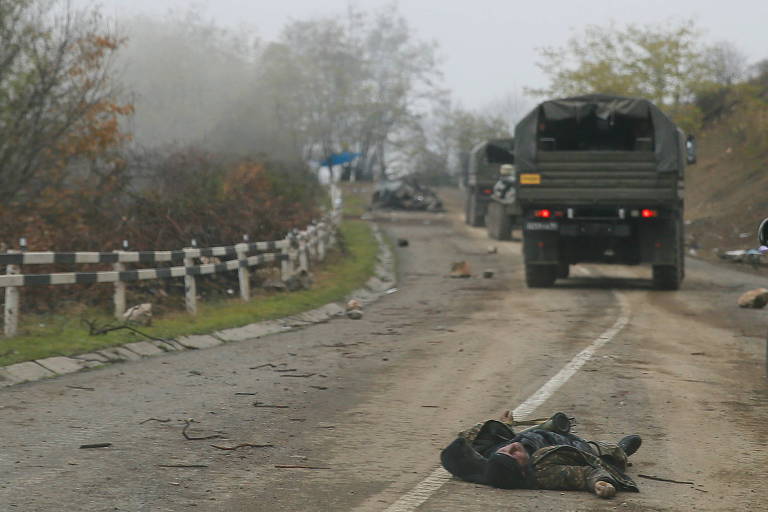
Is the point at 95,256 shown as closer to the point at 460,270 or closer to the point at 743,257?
the point at 460,270

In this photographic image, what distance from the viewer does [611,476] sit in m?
6.18

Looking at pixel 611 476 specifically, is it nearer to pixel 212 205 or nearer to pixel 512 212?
pixel 212 205

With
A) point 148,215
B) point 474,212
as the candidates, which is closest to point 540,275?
point 148,215

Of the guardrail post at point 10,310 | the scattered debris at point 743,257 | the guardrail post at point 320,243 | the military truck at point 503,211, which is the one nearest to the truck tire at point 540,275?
the guardrail post at point 320,243

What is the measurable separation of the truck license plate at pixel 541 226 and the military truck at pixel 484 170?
2002 cm

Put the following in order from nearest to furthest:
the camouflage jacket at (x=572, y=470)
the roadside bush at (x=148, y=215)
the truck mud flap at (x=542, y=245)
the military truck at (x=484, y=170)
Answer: the camouflage jacket at (x=572, y=470) → the roadside bush at (x=148, y=215) → the truck mud flap at (x=542, y=245) → the military truck at (x=484, y=170)

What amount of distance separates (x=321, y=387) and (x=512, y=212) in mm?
27265

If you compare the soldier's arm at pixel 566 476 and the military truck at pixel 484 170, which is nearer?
the soldier's arm at pixel 566 476

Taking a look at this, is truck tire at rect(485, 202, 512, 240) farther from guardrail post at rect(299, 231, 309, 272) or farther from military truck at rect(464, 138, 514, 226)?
guardrail post at rect(299, 231, 309, 272)

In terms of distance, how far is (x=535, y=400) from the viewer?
9148mm

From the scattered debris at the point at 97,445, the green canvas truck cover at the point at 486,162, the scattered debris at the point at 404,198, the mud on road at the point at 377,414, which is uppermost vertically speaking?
the green canvas truck cover at the point at 486,162

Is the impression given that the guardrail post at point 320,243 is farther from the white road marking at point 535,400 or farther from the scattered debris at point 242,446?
the scattered debris at point 242,446

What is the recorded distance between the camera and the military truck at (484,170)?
43081 millimetres

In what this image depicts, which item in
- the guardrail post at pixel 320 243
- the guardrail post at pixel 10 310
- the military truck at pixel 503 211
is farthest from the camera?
the military truck at pixel 503 211
